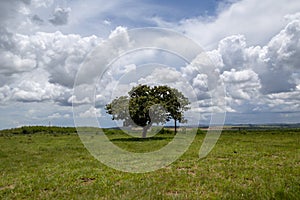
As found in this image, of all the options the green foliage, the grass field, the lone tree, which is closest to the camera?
the grass field

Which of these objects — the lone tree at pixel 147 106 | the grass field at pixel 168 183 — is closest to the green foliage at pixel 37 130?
the lone tree at pixel 147 106

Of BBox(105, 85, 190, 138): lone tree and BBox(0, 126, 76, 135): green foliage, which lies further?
BBox(0, 126, 76, 135): green foliage

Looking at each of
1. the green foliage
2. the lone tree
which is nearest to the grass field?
the lone tree

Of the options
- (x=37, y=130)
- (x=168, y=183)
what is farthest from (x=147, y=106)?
(x=37, y=130)

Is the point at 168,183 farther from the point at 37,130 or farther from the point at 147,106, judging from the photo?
the point at 37,130

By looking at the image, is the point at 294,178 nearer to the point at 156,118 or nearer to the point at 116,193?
the point at 116,193

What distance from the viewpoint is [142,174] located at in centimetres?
1450

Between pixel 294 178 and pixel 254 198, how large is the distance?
368 centimetres

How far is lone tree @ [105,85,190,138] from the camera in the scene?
42.8 m

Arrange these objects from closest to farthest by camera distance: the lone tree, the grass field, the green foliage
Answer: the grass field
the lone tree
the green foliage

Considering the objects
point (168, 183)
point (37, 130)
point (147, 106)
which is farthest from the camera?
point (37, 130)

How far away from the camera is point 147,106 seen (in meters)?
42.0

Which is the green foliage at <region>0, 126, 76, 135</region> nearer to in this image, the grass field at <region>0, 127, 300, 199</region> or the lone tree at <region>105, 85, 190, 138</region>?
the lone tree at <region>105, 85, 190, 138</region>

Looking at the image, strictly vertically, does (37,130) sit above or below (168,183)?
above
